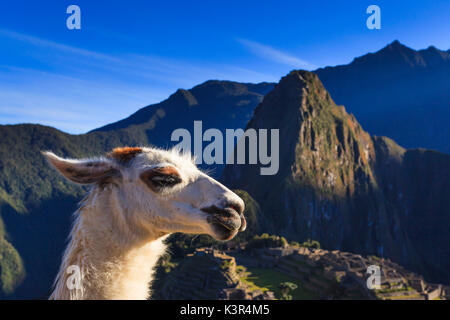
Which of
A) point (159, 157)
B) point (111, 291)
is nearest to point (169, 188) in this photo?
point (159, 157)

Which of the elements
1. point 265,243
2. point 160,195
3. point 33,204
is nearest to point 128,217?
point 160,195

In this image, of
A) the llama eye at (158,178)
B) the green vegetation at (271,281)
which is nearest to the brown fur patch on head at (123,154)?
the llama eye at (158,178)

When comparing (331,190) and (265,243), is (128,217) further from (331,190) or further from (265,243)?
(331,190)

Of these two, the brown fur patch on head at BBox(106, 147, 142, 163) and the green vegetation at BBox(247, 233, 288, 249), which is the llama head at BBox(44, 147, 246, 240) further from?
the green vegetation at BBox(247, 233, 288, 249)

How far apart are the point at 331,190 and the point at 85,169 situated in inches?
5458

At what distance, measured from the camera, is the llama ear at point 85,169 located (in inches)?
86.8

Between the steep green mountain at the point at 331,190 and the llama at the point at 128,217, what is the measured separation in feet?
347

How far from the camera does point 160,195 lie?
7.92 ft

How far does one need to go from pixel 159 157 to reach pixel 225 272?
3506cm

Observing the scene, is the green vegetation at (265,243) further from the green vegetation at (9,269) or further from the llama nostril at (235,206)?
the green vegetation at (9,269)

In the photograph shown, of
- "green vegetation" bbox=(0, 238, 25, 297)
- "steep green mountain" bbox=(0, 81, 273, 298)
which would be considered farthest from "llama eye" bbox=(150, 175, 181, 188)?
"green vegetation" bbox=(0, 238, 25, 297)

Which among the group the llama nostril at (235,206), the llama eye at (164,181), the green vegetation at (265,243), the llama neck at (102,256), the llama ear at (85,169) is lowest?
the green vegetation at (265,243)

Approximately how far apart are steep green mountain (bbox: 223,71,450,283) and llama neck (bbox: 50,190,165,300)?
105877 mm
